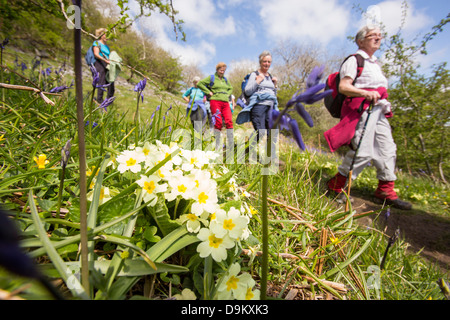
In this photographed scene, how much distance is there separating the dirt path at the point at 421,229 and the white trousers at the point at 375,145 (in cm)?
62

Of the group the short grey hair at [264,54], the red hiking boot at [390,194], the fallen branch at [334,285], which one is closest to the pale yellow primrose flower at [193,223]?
the fallen branch at [334,285]

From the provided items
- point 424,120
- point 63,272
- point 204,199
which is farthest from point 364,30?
point 424,120

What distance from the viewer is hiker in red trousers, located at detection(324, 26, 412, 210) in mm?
2813

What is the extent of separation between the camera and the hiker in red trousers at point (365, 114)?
281cm

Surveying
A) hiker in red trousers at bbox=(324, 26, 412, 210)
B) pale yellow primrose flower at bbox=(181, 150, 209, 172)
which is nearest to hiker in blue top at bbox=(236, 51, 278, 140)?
hiker in red trousers at bbox=(324, 26, 412, 210)

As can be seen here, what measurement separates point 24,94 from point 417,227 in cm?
534

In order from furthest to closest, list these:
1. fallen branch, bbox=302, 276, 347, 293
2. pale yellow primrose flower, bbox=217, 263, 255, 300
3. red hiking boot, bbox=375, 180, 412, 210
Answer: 1. red hiking boot, bbox=375, 180, 412, 210
2. fallen branch, bbox=302, 276, 347, 293
3. pale yellow primrose flower, bbox=217, 263, 255, 300

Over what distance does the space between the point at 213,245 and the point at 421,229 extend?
3.63m

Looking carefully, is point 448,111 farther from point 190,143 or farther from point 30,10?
point 30,10

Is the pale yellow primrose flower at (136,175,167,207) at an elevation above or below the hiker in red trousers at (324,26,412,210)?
below

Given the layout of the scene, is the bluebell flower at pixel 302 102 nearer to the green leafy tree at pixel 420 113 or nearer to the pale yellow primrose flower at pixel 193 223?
the pale yellow primrose flower at pixel 193 223

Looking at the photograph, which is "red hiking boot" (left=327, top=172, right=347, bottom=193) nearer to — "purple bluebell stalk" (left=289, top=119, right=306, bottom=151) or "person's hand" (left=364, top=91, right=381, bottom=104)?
"person's hand" (left=364, top=91, right=381, bottom=104)

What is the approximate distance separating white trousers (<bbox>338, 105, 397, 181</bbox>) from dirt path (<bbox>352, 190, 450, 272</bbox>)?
24.2 inches
